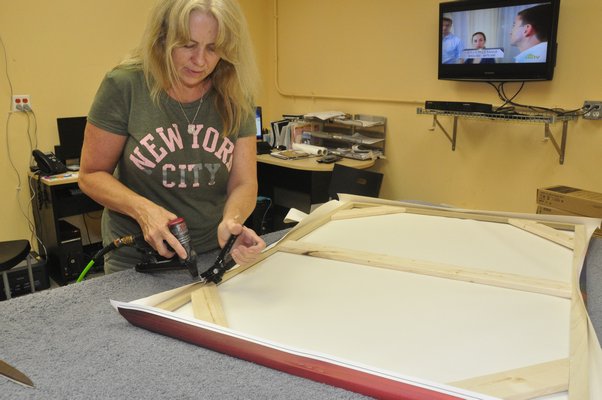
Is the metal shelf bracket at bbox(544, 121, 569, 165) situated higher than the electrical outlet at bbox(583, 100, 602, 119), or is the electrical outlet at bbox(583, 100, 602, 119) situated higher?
the electrical outlet at bbox(583, 100, 602, 119)

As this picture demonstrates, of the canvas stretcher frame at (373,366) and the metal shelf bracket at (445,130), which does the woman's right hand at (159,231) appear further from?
the metal shelf bracket at (445,130)

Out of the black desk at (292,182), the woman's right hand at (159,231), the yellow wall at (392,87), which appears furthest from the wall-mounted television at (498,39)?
the woman's right hand at (159,231)

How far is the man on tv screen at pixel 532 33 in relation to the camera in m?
2.73

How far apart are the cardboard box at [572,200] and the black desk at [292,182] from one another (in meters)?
1.36

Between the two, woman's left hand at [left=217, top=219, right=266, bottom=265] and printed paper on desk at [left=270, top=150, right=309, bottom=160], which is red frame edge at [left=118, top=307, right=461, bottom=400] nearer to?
woman's left hand at [left=217, top=219, right=266, bottom=265]

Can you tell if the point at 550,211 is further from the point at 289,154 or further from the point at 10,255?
the point at 10,255

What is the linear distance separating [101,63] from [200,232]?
117 inches

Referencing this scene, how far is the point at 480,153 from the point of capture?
3307 mm

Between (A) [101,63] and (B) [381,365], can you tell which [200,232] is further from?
(A) [101,63]

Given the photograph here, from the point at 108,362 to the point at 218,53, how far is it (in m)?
0.82

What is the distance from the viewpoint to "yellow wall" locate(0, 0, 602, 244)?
2.81 m

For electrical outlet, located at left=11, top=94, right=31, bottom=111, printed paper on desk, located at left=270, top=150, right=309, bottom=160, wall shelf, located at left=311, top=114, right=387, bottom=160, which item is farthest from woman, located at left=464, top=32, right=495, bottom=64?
electrical outlet, located at left=11, top=94, right=31, bottom=111

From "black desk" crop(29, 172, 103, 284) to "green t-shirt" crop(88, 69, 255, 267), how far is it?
2.19m

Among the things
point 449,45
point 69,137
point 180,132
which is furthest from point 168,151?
point 69,137
